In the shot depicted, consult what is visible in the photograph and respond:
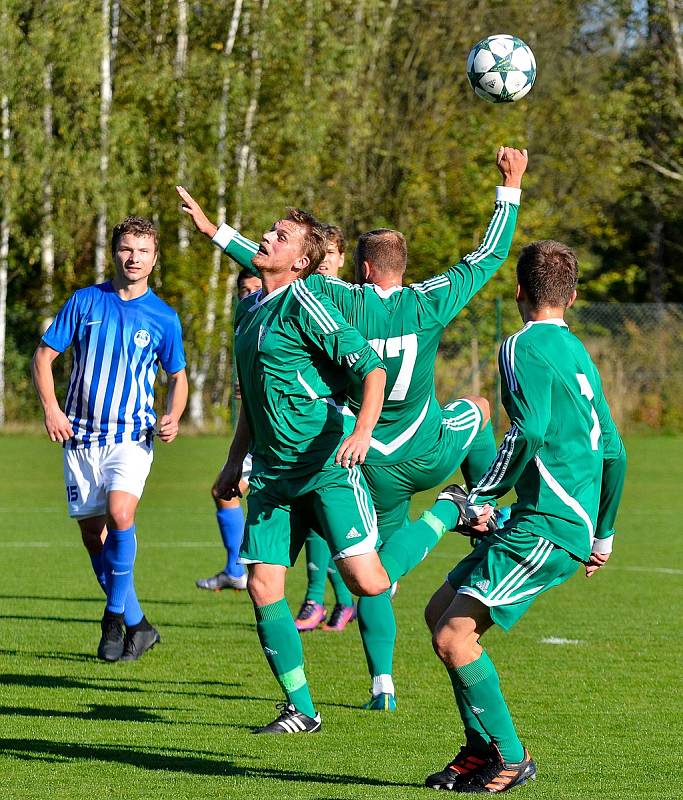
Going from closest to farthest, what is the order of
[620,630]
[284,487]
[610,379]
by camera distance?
[284,487] → [620,630] → [610,379]

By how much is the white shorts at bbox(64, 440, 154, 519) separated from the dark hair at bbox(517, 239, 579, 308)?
316cm

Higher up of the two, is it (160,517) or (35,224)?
(35,224)

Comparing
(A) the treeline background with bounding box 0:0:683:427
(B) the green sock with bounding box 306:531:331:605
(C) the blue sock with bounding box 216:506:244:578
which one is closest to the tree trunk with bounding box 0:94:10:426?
(A) the treeline background with bounding box 0:0:683:427

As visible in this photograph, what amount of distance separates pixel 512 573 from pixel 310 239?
5.91ft

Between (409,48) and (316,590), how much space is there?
1094 inches

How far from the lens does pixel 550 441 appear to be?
4.58m

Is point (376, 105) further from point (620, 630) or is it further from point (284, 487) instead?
point (284, 487)

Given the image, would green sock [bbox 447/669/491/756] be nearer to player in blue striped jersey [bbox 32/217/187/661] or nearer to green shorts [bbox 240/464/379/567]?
green shorts [bbox 240/464/379/567]

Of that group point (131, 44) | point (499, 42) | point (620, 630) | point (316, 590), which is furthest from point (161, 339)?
point (131, 44)

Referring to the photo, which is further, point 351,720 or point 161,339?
point 161,339

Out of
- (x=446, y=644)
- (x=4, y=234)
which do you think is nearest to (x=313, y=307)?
(x=446, y=644)

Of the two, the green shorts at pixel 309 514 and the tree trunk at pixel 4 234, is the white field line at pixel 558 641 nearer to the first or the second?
the green shorts at pixel 309 514

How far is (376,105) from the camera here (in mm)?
33406

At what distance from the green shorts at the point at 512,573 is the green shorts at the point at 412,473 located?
5.48ft
